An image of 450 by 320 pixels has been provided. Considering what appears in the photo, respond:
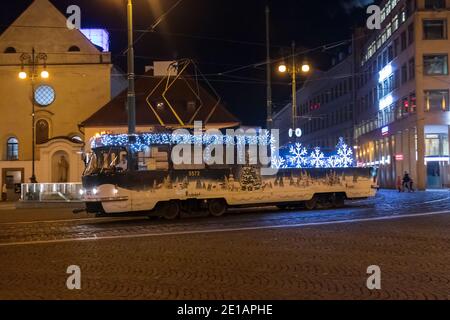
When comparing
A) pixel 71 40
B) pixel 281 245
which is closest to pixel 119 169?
pixel 281 245

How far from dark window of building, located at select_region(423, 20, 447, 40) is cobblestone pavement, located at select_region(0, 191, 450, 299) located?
39.7 metres

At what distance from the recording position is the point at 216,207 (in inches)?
911

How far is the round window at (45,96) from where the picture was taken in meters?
54.8

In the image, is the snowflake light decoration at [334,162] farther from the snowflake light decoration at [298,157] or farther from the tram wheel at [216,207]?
the tram wheel at [216,207]

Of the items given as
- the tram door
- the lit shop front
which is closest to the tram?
the lit shop front

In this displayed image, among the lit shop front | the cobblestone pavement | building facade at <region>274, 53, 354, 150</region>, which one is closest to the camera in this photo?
the cobblestone pavement

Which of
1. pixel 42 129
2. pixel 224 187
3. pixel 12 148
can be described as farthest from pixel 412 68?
pixel 224 187

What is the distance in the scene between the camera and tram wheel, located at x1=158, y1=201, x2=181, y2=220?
22109 mm

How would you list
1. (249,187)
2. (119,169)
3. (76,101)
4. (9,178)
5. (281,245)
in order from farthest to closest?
(76,101)
(9,178)
(249,187)
(119,169)
(281,245)

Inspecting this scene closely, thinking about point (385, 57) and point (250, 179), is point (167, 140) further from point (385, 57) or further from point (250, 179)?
point (385, 57)

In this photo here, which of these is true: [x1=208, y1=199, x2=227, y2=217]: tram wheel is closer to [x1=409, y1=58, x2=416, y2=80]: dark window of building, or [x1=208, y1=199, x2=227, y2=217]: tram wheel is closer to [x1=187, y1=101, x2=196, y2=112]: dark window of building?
[x1=187, y1=101, x2=196, y2=112]: dark window of building
